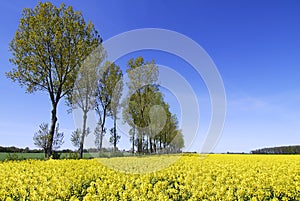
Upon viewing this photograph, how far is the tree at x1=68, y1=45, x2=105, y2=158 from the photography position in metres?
28.4

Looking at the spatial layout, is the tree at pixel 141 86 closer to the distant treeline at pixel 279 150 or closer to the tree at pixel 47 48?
the tree at pixel 47 48

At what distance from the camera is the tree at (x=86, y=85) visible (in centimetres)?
2837

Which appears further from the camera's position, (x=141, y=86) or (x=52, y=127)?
(x=141, y=86)

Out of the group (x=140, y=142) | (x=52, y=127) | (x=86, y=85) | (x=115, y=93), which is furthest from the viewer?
(x=140, y=142)

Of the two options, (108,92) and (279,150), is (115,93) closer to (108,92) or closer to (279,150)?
(108,92)

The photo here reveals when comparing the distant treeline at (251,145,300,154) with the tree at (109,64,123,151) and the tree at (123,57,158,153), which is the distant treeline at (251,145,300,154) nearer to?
the tree at (123,57,158,153)

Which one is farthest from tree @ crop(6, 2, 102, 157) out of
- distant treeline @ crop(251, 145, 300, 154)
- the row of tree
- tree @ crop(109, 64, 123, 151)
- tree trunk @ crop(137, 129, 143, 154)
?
distant treeline @ crop(251, 145, 300, 154)

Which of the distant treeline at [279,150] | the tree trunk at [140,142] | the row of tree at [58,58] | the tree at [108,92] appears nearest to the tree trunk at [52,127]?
the row of tree at [58,58]

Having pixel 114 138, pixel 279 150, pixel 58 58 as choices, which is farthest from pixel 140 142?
pixel 279 150

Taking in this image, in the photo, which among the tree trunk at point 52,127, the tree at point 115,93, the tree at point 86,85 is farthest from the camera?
the tree at point 115,93

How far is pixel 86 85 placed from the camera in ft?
98.1

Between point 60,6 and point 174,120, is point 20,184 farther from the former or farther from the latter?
point 174,120

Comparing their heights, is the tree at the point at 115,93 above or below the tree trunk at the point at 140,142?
above

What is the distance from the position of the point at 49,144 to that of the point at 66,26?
1112cm
